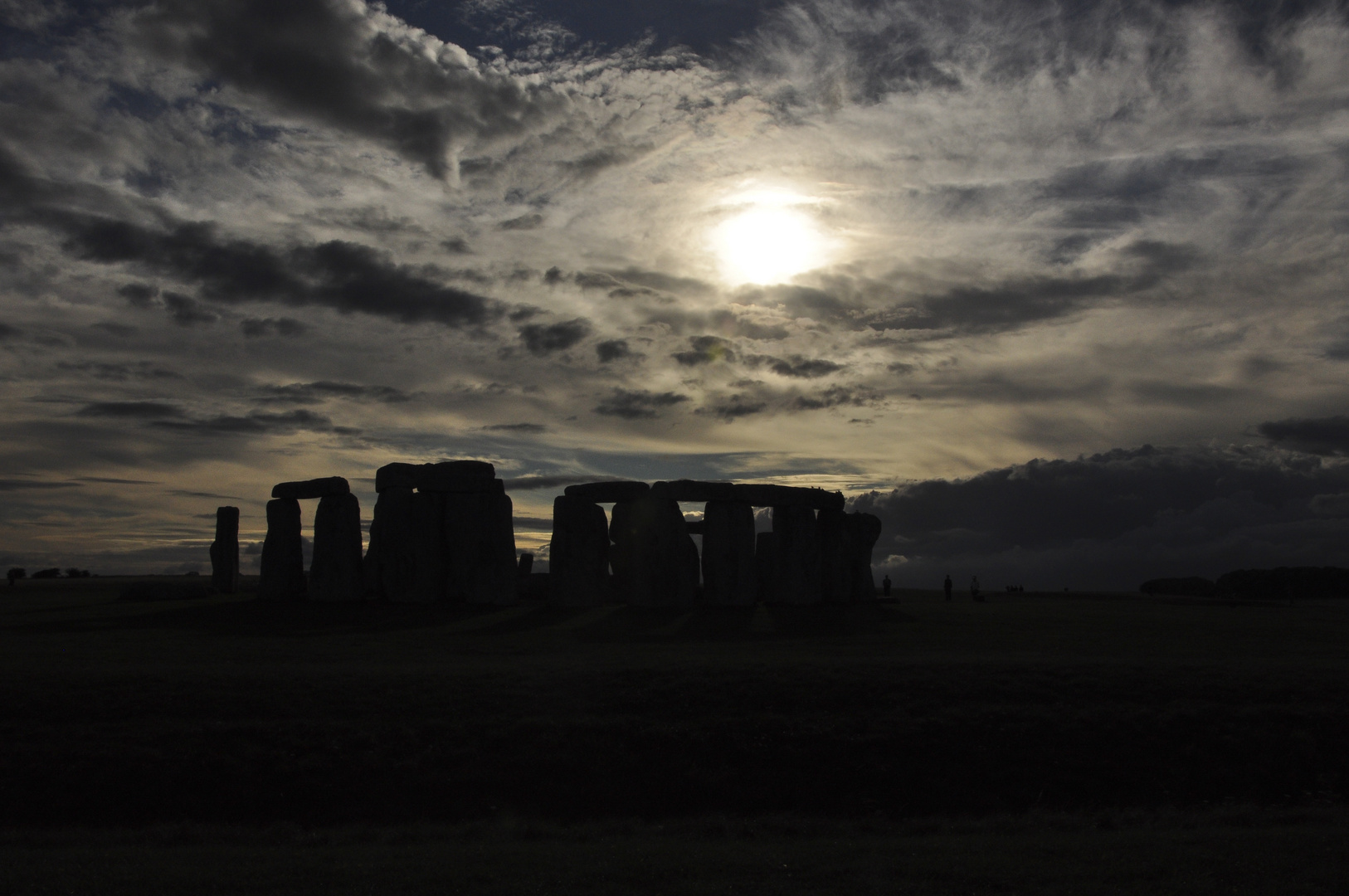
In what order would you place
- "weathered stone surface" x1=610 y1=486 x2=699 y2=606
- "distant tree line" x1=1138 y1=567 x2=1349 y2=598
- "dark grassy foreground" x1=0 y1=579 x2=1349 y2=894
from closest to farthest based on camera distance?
"dark grassy foreground" x1=0 y1=579 x2=1349 y2=894
"weathered stone surface" x1=610 y1=486 x2=699 y2=606
"distant tree line" x1=1138 y1=567 x2=1349 y2=598

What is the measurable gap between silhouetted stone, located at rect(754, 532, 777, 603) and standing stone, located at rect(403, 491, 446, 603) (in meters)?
11.0

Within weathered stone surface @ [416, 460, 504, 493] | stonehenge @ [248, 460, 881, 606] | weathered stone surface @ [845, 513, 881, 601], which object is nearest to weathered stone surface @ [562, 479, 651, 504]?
stonehenge @ [248, 460, 881, 606]

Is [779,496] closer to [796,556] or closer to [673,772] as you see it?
[796,556]

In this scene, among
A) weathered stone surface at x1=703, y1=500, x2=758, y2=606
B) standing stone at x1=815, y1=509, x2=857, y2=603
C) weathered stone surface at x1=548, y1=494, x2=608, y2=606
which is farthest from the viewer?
standing stone at x1=815, y1=509, x2=857, y2=603

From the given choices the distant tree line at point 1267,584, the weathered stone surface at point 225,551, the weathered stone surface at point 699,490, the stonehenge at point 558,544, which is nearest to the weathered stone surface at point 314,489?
the stonehenge at point 558,544

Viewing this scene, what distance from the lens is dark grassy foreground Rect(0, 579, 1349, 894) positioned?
35.9ft

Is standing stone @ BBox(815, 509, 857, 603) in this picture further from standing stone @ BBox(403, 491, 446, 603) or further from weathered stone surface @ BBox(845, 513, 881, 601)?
standing stone @ BBox(403, 491, 446, 603)

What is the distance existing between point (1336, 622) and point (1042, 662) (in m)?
17.7

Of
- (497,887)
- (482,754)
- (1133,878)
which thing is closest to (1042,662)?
(1133,878)

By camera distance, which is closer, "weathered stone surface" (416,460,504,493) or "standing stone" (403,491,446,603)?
"standing stone" (403,491,446,603)

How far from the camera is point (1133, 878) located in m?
10.4

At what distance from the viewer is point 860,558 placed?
39156mm

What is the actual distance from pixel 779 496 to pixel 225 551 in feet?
76.1

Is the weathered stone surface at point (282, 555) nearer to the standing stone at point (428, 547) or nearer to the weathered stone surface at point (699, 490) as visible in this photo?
the standing stone at point (428, 547)
